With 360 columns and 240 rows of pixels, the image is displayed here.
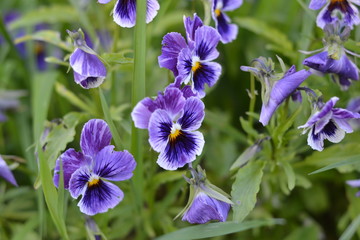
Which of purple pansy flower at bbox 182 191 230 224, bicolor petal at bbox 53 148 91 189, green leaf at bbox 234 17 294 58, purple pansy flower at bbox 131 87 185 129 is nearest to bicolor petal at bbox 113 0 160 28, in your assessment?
purple pansy flower at bbox 131 87 185 129

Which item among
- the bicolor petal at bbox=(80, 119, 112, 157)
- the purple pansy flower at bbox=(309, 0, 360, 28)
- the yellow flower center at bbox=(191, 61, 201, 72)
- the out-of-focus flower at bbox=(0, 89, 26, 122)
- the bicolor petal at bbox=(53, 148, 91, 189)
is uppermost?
the purple pansy flower at bbox=(309, 0, 360, 28)

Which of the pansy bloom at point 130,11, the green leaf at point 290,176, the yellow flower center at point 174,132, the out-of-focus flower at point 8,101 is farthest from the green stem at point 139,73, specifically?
the out-of-focus flower at point 8,101

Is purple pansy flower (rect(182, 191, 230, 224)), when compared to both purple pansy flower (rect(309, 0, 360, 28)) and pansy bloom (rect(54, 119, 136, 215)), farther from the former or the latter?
purple pansy flower (rect(309, 0, 360, 28))

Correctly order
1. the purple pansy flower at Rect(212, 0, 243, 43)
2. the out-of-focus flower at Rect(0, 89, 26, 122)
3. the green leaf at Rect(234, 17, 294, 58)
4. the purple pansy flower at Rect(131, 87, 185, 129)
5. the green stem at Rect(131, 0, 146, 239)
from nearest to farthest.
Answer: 1. the purple pansy flower at Rect(131, 87, 185, 129)
2. the green stem at Rect(131, 0, 146, 239)
3. the purple pansy flower at Rect(212, 0, 243, 43)
4. the green leaf at Rect(234, 17, 294, 58)
5. the out-of-focus flower at Rect(0, 89, 26, 122)

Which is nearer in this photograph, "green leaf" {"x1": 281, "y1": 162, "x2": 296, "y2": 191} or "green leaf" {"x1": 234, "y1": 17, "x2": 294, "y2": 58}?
"green leaf" {"x1": 281, "y1": 162, "x2": 296, "y2": 191}

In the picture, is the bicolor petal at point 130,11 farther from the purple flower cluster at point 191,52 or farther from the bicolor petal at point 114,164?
the bicolor petal at point 114,164

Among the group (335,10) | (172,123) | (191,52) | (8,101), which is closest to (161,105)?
(172,123)

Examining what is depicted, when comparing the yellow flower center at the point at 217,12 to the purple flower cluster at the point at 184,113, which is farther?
the yellow flower center at the point at 217,12
